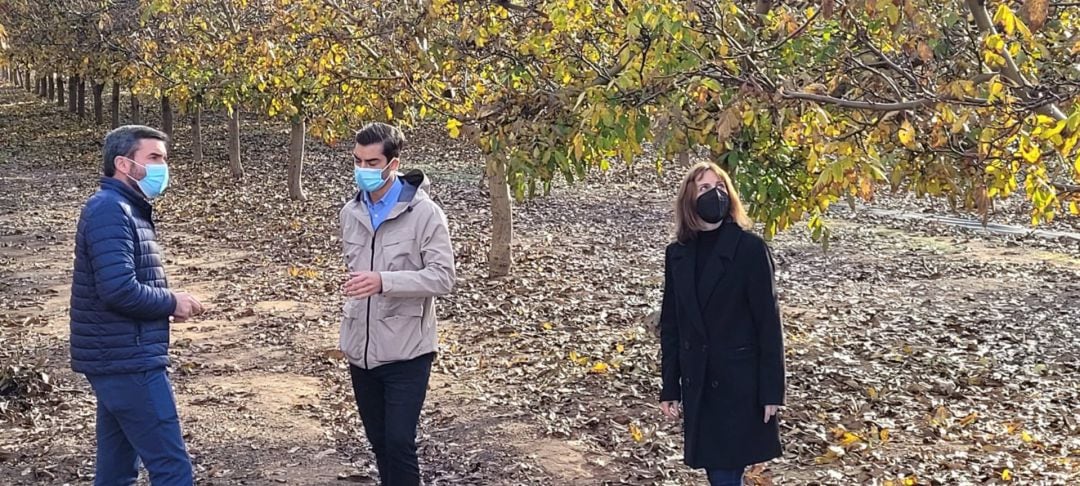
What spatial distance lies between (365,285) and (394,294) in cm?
13

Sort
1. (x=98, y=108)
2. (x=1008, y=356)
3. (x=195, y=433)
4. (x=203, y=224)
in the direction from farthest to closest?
(x=98, y=108), (x=203, y=224), (x=1008, y=356), (x=195, y=433)

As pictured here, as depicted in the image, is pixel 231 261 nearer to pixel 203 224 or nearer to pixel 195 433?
pixel 203 224

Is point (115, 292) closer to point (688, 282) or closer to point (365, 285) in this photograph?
point (365, 285)

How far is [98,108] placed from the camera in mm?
32406

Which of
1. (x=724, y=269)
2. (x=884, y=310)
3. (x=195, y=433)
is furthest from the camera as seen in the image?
(x=884, y=310)

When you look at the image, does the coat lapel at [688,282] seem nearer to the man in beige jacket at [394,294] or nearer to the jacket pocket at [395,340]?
the man in beige jacket at [394,294]

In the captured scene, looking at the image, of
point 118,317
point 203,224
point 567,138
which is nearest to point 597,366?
point 567,138

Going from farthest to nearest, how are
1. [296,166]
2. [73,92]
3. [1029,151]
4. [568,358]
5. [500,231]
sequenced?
[73,92]
[296,166]
[500,231]
[568,358]
[1029,151]

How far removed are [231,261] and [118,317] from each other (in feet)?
31.7

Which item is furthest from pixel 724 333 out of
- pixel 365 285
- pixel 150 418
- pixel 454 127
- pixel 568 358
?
pixel 568 358

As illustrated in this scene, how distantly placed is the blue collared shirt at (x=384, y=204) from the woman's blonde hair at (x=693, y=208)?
1.25 metres

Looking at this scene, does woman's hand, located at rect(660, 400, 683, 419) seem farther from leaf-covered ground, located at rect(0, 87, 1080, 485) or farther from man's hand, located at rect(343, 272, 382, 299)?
leaf-covered ground, located at rect(0, 87, 1080, 485)

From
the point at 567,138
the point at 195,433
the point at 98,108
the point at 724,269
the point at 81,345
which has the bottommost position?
the point at 195,433

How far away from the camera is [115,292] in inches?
159
